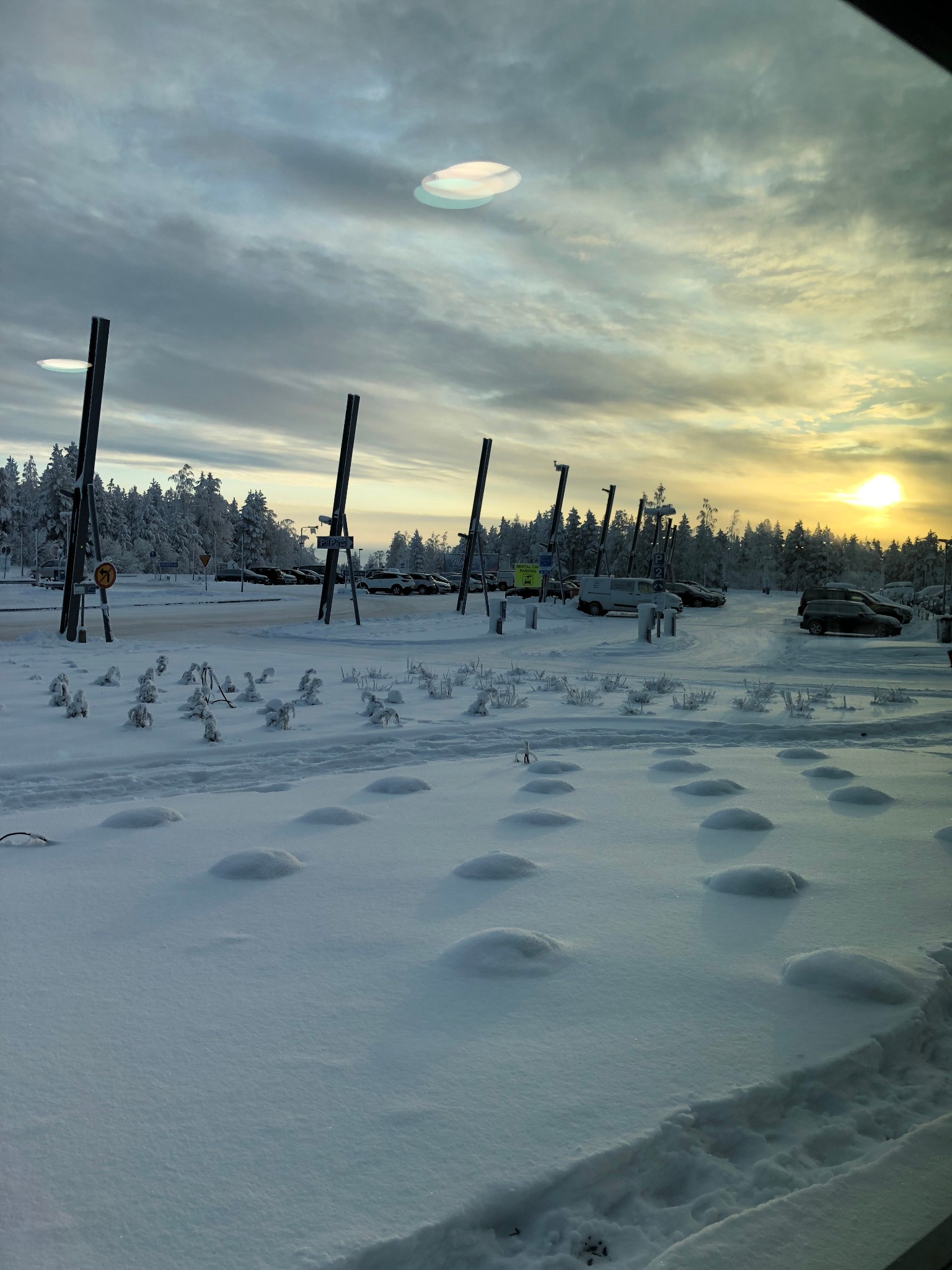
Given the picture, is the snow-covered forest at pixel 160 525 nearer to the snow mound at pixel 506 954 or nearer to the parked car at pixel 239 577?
the parked car at pixel 239 577

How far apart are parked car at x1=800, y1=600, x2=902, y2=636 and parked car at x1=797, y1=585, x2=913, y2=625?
337cm

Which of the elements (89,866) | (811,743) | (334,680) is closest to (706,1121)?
(89,866)

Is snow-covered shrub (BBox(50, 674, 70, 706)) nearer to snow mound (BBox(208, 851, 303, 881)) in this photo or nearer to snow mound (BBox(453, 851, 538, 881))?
snow mound (BBox(208, 851, 303, 881))

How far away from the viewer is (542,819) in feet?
16.4

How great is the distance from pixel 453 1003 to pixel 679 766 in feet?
13.6

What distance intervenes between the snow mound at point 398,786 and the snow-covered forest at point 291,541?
83439mm

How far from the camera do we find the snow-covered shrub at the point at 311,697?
9570 mm

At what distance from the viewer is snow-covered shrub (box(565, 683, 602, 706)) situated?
10.0m

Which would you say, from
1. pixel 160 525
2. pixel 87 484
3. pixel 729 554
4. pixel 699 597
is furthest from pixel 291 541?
pixel 87 484

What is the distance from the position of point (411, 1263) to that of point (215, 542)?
12321 cm

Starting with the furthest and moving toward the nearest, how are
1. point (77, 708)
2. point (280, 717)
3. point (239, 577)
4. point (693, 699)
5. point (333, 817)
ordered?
point (239, 577) < point (693, 699) < point (77, 708) < point (280, 717) < point (333, 817)

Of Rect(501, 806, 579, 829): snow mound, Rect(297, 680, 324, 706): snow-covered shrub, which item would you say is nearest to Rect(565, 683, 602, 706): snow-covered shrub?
Rect(297, 680, 324, 706): snow-covered shrub

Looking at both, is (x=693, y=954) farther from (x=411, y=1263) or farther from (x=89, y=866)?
(x=89, y=866)

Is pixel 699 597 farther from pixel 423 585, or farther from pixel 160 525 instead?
pixel 160 525
